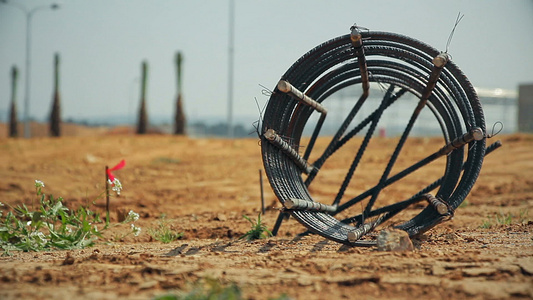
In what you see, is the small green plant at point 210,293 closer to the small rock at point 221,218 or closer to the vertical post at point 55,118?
the small rock at point 221,218

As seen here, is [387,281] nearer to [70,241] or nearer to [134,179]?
[70,241]

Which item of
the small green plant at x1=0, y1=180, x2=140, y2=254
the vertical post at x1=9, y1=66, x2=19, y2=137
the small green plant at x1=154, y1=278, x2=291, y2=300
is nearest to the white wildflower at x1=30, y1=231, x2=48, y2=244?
the small green plant at x1=0, y1=180, x2=140, y2=254

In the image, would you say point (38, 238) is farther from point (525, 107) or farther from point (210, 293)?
point (525, 107)

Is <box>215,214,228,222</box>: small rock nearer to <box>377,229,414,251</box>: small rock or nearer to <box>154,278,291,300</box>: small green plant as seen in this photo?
<box>377,229,414,251</box>: small rock

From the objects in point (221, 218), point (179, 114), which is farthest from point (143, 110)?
point (221, 218)

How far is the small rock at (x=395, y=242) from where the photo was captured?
232 inches

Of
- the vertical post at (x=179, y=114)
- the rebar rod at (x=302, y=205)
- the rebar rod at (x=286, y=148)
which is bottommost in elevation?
the rebar rod at (x=302, y=205)

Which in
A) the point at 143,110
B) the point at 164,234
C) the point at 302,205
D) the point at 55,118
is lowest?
the point at 164,234

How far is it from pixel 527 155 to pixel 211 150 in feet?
41.0

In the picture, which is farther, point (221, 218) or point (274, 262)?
point (221, 218)

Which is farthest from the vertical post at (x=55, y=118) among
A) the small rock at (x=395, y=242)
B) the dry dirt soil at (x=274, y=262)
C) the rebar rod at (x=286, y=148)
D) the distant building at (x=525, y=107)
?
the small rock at (x=395, y=242)

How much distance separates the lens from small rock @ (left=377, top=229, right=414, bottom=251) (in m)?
5.89

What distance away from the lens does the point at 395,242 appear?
5.91 m

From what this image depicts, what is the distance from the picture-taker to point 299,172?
7.68m
